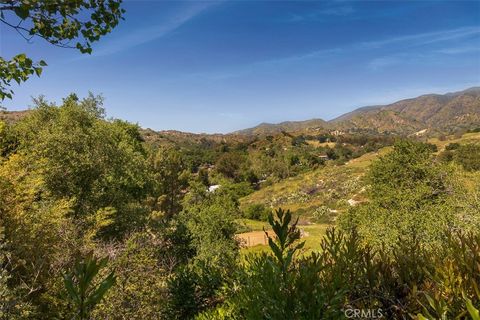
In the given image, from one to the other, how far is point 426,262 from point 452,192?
1070 inches

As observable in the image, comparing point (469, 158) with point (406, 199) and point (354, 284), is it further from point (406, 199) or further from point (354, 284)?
point (354, 284)

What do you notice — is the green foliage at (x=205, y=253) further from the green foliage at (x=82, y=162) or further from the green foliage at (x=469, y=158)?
the green foliage at (x=469, y=158)

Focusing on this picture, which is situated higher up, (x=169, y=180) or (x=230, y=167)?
(x=169, y=180)

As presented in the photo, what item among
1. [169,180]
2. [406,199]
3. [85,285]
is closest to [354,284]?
[85,285]

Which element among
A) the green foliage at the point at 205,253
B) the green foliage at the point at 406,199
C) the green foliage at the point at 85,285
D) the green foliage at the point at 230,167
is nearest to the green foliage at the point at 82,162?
the green foliage at the point at 205,253

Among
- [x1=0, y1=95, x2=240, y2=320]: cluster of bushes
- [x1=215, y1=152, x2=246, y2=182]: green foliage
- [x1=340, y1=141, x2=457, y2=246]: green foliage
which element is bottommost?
[x1=215, y1=152, x2=246, y2=182]: green foliage

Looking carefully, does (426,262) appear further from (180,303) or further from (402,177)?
(402,177)

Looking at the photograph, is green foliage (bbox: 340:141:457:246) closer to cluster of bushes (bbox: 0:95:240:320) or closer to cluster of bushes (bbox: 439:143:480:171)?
cluster of bushes (bbox: 0:95:240:320)

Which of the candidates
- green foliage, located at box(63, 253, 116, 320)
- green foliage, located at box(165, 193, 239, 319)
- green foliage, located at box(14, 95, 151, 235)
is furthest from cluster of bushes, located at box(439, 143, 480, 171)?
green foliage, located at box(63, 253, 116, 320)

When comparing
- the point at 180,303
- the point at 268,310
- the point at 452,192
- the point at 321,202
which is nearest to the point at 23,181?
the point at 180,303

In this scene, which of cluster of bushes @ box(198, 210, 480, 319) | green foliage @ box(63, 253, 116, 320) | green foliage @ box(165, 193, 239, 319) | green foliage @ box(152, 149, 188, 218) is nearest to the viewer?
green foliage @ box(63, 253, 116, 320)

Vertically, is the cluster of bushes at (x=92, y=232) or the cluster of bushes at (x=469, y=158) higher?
the cluster of bushes at (x=92, y=232)

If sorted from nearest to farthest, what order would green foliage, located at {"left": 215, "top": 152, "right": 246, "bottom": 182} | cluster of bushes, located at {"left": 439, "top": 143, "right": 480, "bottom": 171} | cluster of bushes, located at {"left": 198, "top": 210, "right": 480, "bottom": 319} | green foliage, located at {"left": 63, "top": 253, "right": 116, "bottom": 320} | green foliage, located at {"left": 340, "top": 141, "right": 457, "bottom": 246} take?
1. green foliage, located at {"left": 63, "top": 253, "right": 116, "bottom": 320}
2. cluster of bushes, located at {"left": 198, "top": 210, "right": 480, "bottom": 319}
3. green foliage, located at {"left": 340, "top": 141, "right": 457, "bottom": 246}
4. cluster of bushes, located at {"left": 439, "top": 143, "right": 480, "bottom": 171}
5. green foliage, located at {"left": 215, "top": 152, "right": 246, "bottom": 182}

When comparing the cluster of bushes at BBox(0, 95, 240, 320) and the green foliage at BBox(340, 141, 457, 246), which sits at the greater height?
the cluster of bushes at BBox(0, 95, 240, 320)
